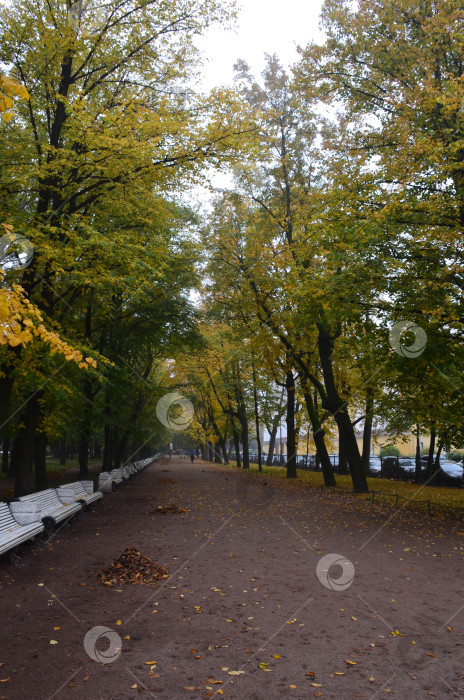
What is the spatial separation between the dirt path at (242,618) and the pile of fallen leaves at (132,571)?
0.62 feet

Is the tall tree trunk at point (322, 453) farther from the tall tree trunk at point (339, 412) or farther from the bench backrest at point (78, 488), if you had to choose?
the bench backrest at point (78, 488)

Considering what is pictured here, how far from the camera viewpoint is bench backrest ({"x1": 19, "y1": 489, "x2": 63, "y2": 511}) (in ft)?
31.4

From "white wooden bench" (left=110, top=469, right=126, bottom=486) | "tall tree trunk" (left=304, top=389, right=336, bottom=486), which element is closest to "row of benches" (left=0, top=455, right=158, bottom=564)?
"white wooden bench" (left=110, top=469, right=126, bottom=486)

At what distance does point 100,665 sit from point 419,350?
9.29 meters

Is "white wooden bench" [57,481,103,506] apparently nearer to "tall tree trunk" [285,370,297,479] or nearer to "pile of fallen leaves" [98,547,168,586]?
"pile of fallen leaves" [98,547,168,586]

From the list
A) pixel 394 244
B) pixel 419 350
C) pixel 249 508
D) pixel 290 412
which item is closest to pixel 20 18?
pixel 394 244

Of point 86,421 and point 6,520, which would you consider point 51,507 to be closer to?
point 6,520

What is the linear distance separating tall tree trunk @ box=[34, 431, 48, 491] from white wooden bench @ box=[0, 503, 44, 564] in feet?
20.2

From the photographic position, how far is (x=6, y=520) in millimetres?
8102

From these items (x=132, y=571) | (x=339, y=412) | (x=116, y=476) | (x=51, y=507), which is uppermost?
(x=339, y=412)

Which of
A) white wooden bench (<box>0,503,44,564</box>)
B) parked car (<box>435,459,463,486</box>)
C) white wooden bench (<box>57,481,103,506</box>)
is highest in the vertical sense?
white wooden bench (<box>0,503,44,564</box>)

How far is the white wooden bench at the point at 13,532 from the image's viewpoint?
7.23m

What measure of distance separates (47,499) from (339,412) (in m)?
11.9

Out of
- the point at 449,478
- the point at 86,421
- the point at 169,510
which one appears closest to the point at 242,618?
the point at 169,510
